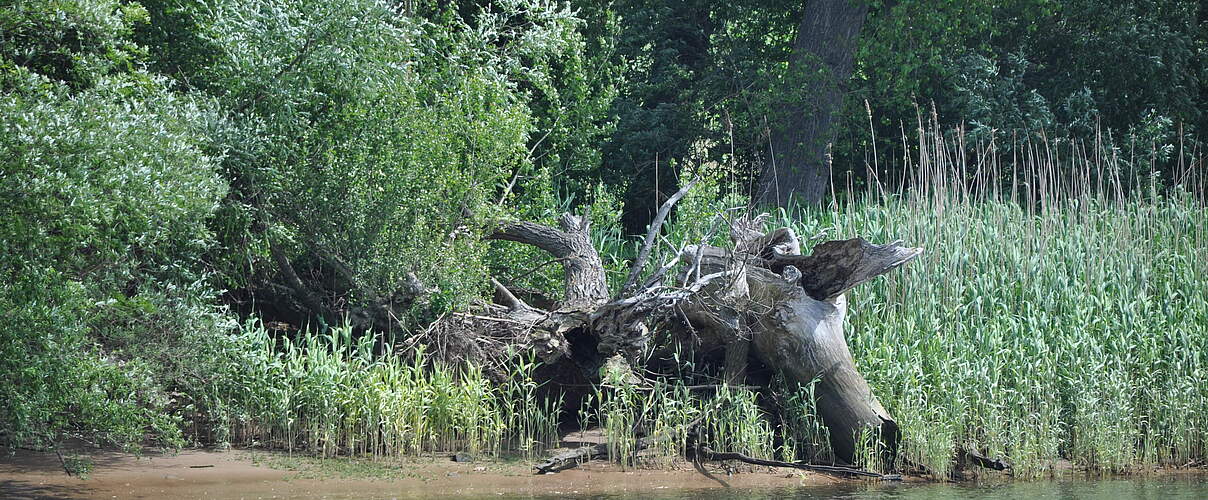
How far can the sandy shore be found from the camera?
620cm

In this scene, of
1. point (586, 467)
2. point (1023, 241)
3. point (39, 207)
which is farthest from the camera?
point (1023, 241)

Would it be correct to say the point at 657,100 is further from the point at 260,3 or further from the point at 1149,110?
the point at 260,3

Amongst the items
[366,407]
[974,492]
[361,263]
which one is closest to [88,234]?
[366,407]

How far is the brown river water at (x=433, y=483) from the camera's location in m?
6.25

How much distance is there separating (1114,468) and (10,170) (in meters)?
7.13

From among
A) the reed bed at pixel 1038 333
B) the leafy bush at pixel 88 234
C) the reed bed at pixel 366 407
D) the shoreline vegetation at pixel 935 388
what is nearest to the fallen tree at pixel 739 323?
the shoreline vegetation at pixel 935 388

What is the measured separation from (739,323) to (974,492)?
6.09 feet

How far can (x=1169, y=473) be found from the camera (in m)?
7.50

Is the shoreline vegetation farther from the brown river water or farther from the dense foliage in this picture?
the brown river water

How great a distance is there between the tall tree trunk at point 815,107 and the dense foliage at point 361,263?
252 cm

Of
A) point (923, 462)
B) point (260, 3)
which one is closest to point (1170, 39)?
point (923, 462)

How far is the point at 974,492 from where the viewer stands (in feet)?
21.8

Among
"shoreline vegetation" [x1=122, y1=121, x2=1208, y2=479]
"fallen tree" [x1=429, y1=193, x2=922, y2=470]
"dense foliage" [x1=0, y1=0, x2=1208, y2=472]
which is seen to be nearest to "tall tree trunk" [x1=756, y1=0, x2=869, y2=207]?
"dense foliage" [x1=0, y1=0, x2=1208, y2=472]

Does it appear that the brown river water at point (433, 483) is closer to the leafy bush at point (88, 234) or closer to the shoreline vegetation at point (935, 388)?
the shoreline vegetation at point (935, 388)
